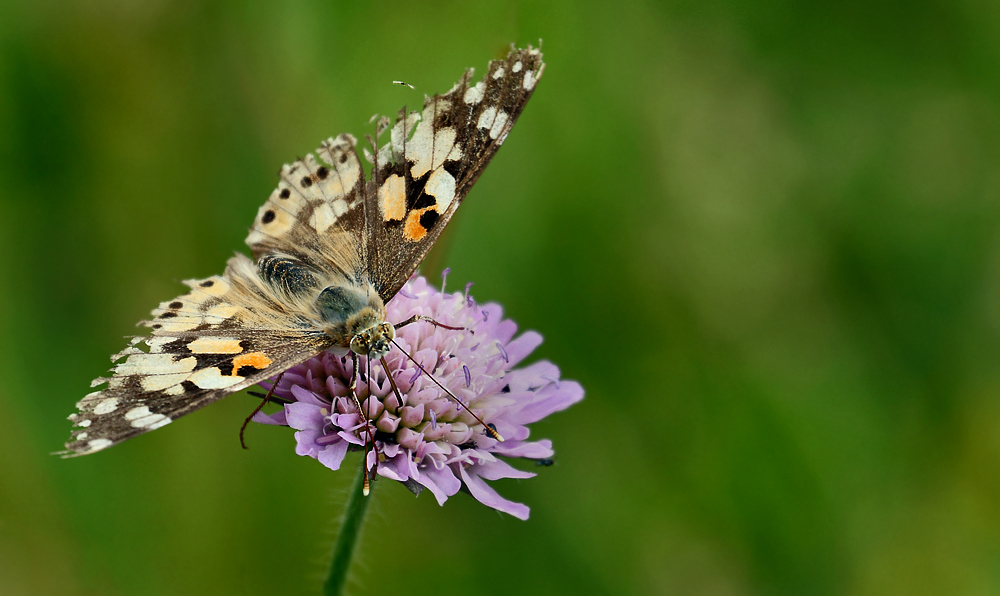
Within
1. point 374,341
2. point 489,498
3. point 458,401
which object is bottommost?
point 489,498

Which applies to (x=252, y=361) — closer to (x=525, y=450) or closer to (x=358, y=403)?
(x=358, y=403)

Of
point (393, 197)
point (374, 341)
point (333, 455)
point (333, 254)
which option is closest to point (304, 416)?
point (333, 455)

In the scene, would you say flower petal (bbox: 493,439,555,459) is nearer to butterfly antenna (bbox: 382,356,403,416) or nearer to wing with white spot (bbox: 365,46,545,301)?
butterfly antenna (bbox: 382,356,403,416)

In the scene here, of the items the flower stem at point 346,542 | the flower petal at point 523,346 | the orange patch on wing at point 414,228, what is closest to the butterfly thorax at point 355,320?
the orange patch on wing at point 414,228

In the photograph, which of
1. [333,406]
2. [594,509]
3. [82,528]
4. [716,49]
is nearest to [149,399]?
[333,406]

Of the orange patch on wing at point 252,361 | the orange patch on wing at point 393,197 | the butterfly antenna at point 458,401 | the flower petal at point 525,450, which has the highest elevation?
the orange patch on wing at point 393,197

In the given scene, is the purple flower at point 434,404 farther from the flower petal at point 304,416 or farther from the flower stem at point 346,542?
the flower stem at point 346,542
